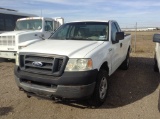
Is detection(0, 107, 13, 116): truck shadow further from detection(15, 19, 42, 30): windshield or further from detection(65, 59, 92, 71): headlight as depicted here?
detection(15, 19, 42, 30): windshield

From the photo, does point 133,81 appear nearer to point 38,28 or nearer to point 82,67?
point 82,67

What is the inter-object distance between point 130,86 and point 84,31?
80.5 inches

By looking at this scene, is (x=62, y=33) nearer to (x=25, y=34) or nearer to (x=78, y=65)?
(x=78, y=65)

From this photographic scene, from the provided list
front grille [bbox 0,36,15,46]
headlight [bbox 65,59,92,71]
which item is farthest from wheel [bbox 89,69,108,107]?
front grille [bbox 0,36,15,46]

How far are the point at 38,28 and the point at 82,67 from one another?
22.3 feet

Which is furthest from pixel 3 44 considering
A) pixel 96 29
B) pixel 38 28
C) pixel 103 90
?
pixel 103 90

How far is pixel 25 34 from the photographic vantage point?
9180 mm

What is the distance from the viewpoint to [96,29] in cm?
562

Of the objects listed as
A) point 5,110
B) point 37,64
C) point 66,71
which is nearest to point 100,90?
point 66,71

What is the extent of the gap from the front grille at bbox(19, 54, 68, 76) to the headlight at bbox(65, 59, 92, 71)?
3.8 inches

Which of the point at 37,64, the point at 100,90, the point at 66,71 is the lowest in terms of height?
the point at 100,90

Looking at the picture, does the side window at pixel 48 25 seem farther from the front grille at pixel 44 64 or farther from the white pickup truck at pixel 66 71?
the front grille at pixel 44 64

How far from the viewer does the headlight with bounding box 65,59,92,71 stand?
13.2ft

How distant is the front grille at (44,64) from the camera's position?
4016 mm
